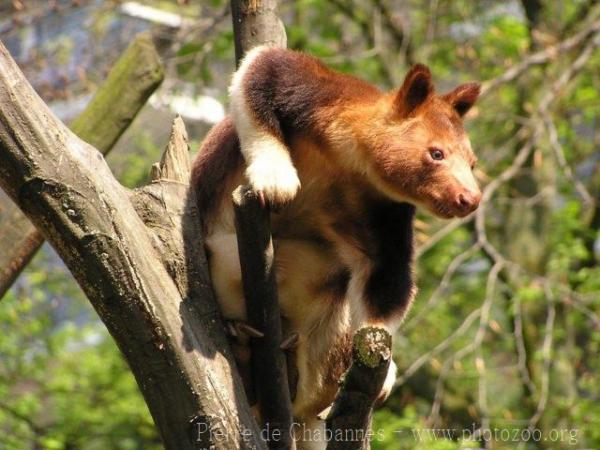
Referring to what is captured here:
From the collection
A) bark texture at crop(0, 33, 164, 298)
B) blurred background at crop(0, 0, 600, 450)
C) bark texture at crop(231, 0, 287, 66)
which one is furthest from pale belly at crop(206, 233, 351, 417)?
blurred background at crop(0, 0, 600, 450)

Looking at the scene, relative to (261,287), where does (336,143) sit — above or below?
above

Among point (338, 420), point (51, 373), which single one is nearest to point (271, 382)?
point (338, 420)

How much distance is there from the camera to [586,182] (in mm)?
12141

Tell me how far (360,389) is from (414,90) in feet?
5.13

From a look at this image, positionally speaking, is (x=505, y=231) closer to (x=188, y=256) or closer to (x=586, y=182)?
(x=586, y=182)

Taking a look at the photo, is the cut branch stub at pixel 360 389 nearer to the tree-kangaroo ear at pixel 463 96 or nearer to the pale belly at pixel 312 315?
the pale belly at pixel 312 315

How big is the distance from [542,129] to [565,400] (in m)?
2.70

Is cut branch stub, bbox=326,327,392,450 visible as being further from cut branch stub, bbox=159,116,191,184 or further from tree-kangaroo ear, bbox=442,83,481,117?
tree-kangaroo ear, bbox=442,83,481,117

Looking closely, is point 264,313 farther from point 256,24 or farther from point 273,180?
point 256,24

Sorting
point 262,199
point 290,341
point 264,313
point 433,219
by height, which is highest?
point 433,219

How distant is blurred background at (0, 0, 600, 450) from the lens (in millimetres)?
9477

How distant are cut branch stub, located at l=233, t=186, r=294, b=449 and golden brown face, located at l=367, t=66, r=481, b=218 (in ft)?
2.72

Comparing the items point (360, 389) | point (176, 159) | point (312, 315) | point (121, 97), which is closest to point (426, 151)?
point (312, 315)

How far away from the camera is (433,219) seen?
10711 millimetres
